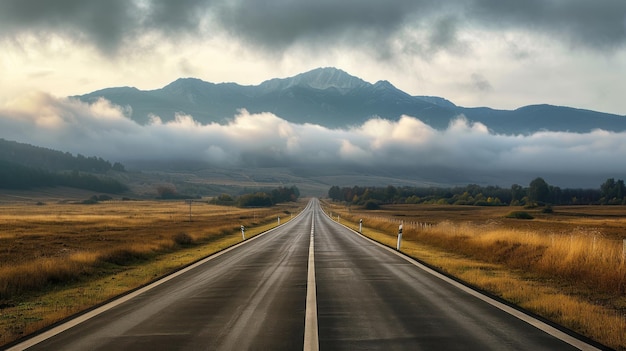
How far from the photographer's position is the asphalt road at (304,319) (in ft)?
23.2

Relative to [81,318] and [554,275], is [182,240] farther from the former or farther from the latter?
[554,275]

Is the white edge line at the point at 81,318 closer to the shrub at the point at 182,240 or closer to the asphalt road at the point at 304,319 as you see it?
the asphalt road at the point at 304,319

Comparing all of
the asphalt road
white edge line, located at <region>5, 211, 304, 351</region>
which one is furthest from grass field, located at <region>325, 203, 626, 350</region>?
white edge line, located at <region>5, 211, 304, 351</region>

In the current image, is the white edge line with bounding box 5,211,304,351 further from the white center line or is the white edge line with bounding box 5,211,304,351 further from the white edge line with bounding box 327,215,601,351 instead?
the white edge line with bounding box 327,215,601,351

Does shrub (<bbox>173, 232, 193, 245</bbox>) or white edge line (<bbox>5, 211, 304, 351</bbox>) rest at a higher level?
white edge line (<bbox>5, 211, 304, 351</bbox>)

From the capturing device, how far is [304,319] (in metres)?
8.59

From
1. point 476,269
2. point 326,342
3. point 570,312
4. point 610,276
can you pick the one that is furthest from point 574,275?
point 326,342

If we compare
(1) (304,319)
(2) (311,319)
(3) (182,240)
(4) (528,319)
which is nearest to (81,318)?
(1) (304,319)

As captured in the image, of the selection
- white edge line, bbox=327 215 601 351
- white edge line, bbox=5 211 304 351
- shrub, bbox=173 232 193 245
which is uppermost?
white edge line, bbox=327 215 601 351

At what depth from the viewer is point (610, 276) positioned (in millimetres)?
12570

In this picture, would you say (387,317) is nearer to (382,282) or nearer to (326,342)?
(326,342)

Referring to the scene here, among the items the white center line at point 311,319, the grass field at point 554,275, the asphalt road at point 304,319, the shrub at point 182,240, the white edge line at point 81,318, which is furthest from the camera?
the shrub at point 182,240

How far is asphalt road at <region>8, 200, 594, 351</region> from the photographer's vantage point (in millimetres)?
7062

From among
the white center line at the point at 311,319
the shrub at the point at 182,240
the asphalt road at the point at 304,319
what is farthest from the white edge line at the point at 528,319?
the shrub at the point at 182,240
